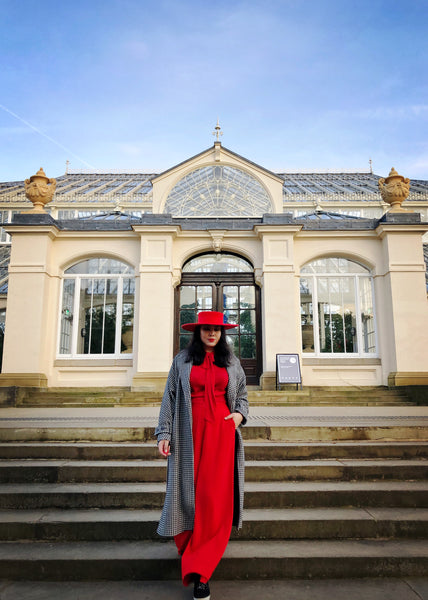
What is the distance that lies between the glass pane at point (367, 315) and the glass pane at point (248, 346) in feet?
9.79

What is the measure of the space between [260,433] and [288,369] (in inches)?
202

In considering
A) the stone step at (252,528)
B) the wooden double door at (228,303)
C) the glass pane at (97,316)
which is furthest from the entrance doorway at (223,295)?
the stone step at (252,528)

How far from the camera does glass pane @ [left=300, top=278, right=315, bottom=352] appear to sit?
1141cm

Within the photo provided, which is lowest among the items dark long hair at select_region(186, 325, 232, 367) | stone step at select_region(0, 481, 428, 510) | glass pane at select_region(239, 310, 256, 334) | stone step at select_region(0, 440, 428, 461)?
stone step at select_region(0, 481, 428, 510)

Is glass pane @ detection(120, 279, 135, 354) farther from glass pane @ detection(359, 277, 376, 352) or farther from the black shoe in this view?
the black shoe

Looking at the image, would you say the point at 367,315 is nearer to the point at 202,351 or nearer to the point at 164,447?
the point at 202,351

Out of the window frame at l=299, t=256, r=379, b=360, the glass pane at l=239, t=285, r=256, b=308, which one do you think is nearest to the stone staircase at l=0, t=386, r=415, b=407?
the window frame at l=299, t=256, r=379, b=360

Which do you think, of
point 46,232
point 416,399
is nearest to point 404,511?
point 416,399

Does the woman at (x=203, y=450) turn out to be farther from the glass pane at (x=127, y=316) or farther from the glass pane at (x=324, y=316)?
the glass pane at (x=324, y=316)

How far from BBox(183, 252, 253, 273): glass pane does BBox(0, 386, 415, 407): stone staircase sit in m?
3.81

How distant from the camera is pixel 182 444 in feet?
10.0

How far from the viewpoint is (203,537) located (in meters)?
2.93

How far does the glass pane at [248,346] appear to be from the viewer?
1163 cm

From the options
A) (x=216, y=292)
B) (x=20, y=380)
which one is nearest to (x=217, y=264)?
(x=216, y=292)
